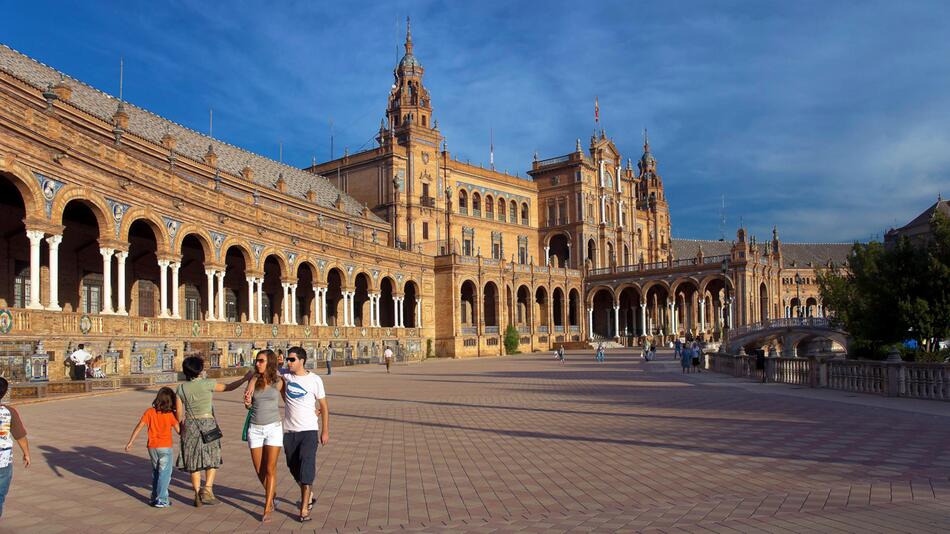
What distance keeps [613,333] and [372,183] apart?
2949cm

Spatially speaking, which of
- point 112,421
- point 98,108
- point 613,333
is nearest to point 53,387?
point 112,421

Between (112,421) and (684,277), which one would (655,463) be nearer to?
(112,421)

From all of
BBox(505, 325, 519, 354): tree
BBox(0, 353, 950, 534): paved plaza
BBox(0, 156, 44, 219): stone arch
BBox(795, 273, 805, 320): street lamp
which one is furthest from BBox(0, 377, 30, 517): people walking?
BBox(795, 273, 805, 320): street lamp

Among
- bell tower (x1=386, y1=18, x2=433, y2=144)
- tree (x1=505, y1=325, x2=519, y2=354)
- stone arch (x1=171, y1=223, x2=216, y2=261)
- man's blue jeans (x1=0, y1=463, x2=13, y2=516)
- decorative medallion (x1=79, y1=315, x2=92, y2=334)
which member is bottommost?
tree (x1=505, y1=325, x2=519, y2=354)

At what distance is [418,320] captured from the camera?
6091 cm

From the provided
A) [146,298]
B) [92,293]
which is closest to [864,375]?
[92,293]

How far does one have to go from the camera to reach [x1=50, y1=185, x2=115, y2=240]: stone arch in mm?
23984

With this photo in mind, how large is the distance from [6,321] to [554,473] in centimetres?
1767

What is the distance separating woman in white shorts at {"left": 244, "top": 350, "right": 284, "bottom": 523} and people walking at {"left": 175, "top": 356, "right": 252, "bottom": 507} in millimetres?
392

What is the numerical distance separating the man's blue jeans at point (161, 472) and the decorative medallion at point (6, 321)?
51.0 ft

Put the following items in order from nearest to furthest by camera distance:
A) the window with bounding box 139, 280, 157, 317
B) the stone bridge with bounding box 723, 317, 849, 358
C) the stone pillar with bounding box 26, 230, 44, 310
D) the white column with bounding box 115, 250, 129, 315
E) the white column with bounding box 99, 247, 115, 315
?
the stone pillar with bounding box 26, 230, 44, 310
the white column with bounding box 99, 247, 115, 315
the white column with bounding box 115, 250, 129, 315
the window with bounding box 139, 280, 157, 317
the stone bridge with bounding box 723, 317, 849, 358

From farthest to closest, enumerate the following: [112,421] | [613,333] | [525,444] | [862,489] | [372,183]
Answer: [613,333]
[372,183]
[112,421]
[525,444]
[862,489]

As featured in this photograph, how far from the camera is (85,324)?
24578 mm

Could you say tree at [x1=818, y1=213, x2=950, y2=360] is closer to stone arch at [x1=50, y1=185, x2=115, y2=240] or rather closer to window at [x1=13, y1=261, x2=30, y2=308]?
stone arch at [x1=50, y1=185, x2=115, y2=240]
